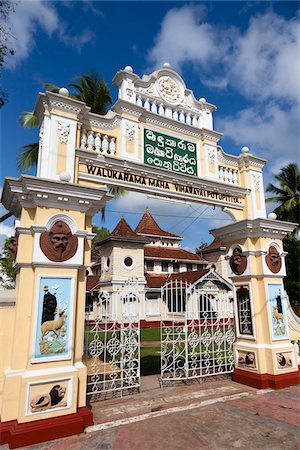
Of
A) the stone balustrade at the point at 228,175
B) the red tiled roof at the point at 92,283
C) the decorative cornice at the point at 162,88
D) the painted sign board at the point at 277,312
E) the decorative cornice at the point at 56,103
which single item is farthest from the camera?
the red tiled roof at the point at 92,283

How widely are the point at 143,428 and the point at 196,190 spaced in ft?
15.1

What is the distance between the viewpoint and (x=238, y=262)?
718 centimetres

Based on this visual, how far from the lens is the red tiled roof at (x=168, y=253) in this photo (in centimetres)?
2319

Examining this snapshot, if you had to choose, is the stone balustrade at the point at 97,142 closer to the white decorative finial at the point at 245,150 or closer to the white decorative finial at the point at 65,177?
the white decorative finial at the point at 65,177

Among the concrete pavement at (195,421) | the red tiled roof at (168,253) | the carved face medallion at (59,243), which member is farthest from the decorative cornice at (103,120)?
the red tiled roof at (168,253)

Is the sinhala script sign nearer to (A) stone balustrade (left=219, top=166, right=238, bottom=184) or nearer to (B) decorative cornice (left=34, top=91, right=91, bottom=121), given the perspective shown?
(A) stone balustrade (left=219, top=166, right=238, bottom=184)

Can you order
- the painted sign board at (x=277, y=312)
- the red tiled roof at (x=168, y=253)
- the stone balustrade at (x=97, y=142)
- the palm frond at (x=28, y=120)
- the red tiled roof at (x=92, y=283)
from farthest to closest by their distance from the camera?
the red tiled roof at (x=168, y=253), the red tiled roof at (x=92, y=283), the palm frond at (x=28, y=120), the painted sign board at (x=277, y=312), the stone balustrade at (x=97, y=142)

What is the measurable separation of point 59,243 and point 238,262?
174 inches

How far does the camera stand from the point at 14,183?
4.60 meters

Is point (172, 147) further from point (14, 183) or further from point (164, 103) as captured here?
point (14, 183)

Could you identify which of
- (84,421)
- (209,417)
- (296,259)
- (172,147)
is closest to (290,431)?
(209,417)

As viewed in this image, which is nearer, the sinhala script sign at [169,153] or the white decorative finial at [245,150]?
the sinhala script sign at [169,153]

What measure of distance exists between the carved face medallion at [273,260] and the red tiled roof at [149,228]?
18.7 metres

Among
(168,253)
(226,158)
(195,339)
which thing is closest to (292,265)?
(168,253)
